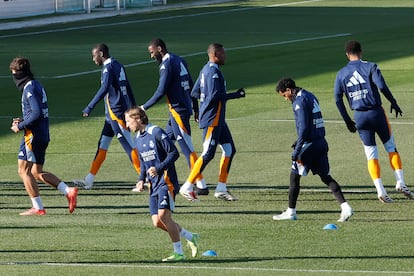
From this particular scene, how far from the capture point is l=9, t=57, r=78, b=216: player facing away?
17.3 meters

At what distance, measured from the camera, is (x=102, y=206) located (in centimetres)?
1827

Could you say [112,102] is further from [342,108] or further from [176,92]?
[342,108]

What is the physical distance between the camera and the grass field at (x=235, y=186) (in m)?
14.5

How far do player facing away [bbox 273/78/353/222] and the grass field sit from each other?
392 mm

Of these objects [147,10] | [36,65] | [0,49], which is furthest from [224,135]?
[147,10]

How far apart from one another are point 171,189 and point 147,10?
47171 millimetres

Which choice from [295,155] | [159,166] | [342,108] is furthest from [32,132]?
[342,108]

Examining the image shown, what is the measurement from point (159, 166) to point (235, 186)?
5.87 metres

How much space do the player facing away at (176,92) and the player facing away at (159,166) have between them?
15.4 ft

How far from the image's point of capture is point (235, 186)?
784 inches

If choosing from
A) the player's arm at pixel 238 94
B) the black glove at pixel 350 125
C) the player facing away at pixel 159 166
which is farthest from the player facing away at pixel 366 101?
the player facing away at pixel 159 166

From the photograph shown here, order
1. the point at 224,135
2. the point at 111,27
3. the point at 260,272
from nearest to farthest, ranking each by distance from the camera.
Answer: the point at 260,272 → the point at 224,135 → the point at 111,27

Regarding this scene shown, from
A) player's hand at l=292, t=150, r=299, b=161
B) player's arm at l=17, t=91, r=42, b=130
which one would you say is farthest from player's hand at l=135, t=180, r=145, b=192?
player's hand at l=292, t=150, r=299, b=161

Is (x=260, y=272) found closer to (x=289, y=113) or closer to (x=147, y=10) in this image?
(x=289, y=113)
